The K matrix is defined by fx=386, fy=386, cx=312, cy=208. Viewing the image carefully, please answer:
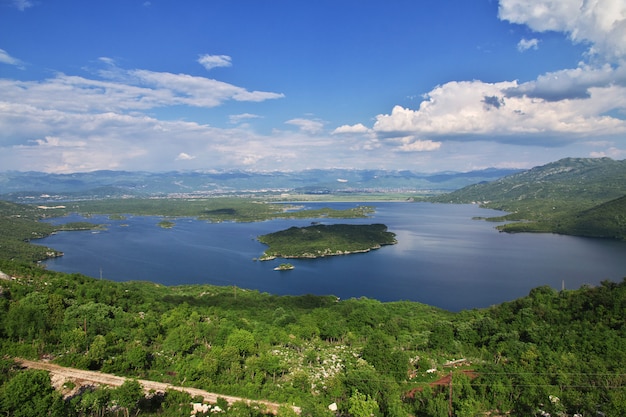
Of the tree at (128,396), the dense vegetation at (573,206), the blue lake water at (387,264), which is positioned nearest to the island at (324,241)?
the blue lake water at (387,264)

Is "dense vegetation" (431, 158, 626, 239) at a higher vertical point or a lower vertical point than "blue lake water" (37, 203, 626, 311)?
higher

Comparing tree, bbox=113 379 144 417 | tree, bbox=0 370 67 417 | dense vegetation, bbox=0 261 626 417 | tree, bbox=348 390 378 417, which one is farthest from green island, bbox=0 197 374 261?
tree, bbox=348 390 378 417

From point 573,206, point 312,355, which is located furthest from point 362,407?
point 573,206

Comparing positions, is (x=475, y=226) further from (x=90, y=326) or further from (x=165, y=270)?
(x=90, y=326)

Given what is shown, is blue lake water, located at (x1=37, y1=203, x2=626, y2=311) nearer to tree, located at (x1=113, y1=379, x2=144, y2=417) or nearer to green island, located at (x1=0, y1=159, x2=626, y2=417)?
green island, located at (x1=0, y1=159, x2=626, y2=417)

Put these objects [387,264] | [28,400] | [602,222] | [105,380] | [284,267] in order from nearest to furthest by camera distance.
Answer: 1. [28,400]
2. [105,380]
3. [284,267]
4. [387,264]
5. [602,222]

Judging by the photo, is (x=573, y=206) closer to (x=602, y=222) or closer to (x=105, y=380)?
(x=602, y=222)
